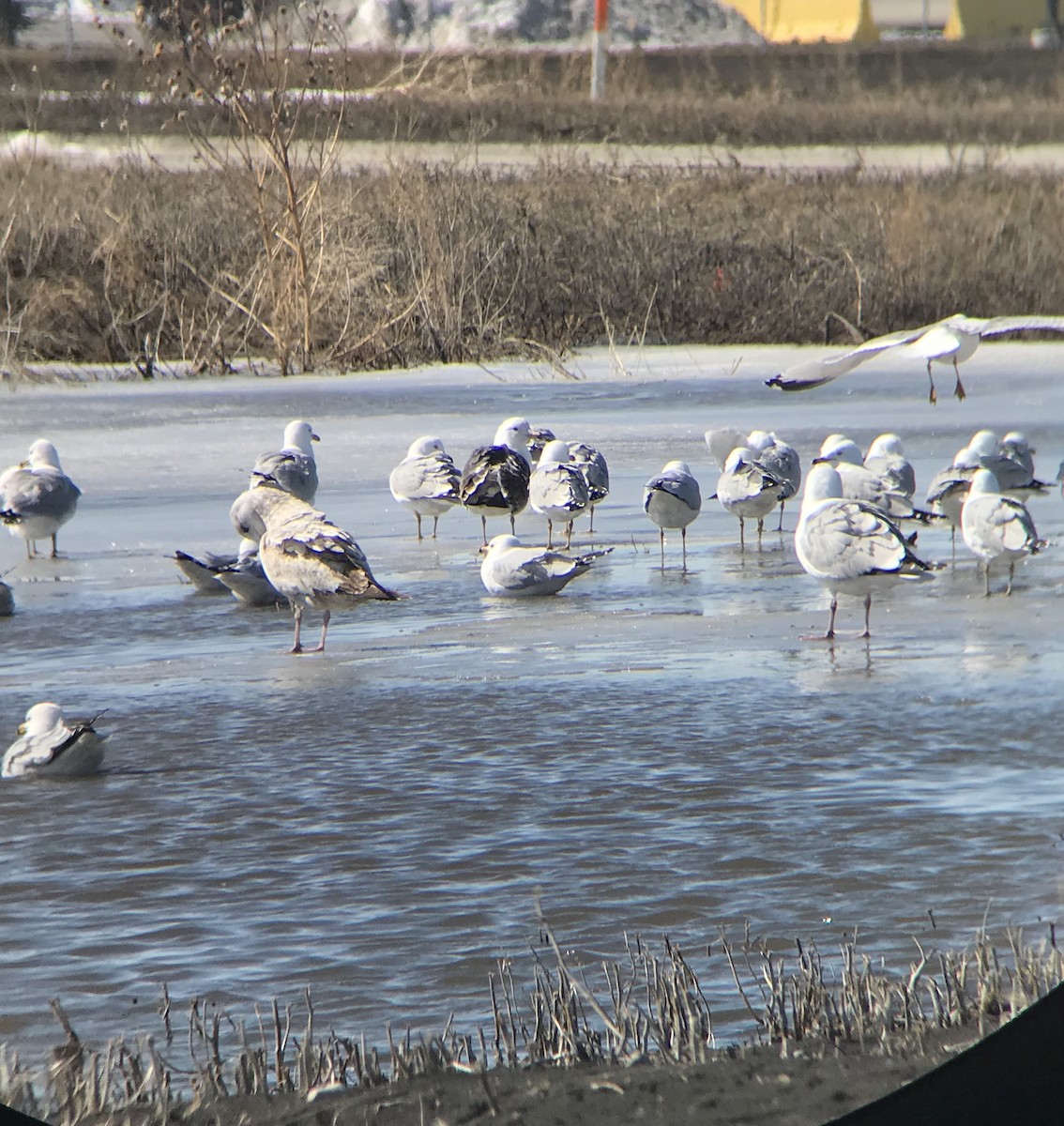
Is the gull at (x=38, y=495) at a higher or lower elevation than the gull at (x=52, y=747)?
higher

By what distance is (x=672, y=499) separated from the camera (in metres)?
4.32

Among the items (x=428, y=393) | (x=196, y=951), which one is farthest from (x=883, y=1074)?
(x=428, y=393)

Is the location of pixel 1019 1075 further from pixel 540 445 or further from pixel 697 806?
pixel 540 445

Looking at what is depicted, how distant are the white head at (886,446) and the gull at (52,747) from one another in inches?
80.0

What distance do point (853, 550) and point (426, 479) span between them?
1020 mm

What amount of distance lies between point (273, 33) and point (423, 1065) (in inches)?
67.7

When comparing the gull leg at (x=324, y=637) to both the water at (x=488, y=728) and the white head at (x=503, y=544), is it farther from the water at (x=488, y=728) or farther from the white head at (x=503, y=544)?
the white head at (x=503, y=544)

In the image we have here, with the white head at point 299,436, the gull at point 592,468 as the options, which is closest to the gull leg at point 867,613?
Result: the gull at point 592,468

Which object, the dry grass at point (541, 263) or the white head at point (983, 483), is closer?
the dry grass at point (541, 263)

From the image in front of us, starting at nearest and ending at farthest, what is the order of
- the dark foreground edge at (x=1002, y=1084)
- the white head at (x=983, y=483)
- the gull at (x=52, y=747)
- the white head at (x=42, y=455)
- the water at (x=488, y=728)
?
the dark foreground edge at (x=1002, y=1084), the water at (x=488, y=728), the gull at (x=52, y=747), the white head at (x=42, y=455), the white head at (x=983, y=483)

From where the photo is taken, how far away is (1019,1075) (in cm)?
173

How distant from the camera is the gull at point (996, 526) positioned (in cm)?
402

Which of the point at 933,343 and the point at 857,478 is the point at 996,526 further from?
the point at 933,343

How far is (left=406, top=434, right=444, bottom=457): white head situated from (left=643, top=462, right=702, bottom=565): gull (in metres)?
0.60
